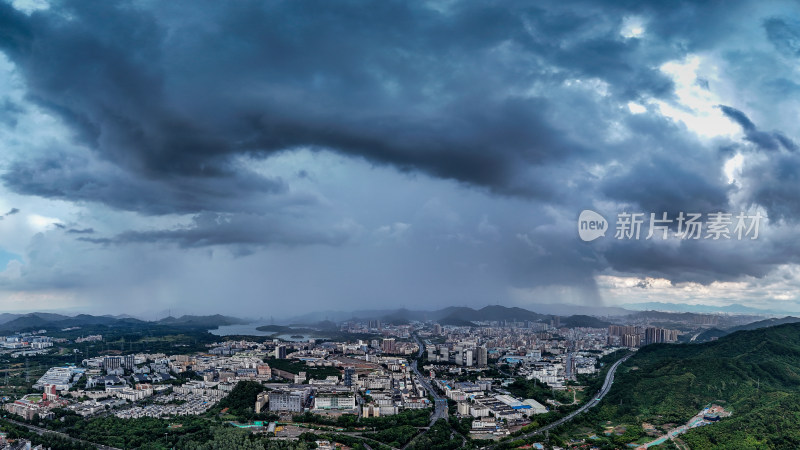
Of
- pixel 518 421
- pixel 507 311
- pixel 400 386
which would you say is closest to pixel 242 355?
pixel 400 386

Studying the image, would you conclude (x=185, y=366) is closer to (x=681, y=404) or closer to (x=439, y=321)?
(x=681, y=404)

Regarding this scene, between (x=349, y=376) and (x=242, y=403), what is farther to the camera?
(x=349, y=376)

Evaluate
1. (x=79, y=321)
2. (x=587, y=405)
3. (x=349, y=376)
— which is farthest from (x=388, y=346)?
(x=79, y=321)

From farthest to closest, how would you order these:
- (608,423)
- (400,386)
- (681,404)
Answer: (400,386) → (681,404) → (608,423)

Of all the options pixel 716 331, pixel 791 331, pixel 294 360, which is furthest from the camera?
pixel 716 331

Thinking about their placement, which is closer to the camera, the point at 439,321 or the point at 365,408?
the point at 365,408

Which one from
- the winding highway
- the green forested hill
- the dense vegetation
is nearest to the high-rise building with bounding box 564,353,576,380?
the winding highway

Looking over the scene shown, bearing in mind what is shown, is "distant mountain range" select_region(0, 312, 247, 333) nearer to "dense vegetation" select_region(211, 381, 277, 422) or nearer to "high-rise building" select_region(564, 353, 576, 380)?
"dense vegetation" select_region(211, 381, 277, 422)

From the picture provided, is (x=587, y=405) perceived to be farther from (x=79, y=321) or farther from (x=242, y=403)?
(x=79, y=321)
